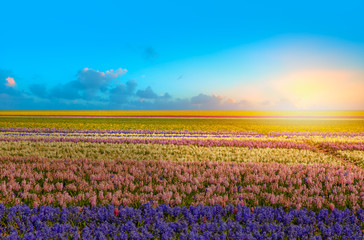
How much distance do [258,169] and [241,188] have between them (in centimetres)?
308

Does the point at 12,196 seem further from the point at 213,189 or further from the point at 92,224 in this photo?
the point at 213,189

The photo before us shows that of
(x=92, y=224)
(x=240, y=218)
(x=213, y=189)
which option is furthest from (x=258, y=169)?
(x=92, y=224)

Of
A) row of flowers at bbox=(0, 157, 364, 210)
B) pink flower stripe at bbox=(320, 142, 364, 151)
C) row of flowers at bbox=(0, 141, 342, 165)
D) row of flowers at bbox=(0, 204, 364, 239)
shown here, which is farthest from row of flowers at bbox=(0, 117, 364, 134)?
row of flowers at bbox=(0, 204, 364, 239)

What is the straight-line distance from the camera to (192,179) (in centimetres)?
946

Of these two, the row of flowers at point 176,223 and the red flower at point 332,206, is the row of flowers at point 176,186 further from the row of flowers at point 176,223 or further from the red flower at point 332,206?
the row of flowers at point 176,223

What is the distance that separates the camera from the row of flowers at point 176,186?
7191 millimetres

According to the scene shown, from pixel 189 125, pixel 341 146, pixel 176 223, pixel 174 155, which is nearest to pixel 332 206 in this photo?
pixel 176 223

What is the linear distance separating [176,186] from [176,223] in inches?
105

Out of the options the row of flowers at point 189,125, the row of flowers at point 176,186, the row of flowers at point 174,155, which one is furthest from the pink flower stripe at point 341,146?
the row of flowers at point 189,125

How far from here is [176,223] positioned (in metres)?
5.80

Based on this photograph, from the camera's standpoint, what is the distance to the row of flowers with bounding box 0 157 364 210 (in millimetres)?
7191

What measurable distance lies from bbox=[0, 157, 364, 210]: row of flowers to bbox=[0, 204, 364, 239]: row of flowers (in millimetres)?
468

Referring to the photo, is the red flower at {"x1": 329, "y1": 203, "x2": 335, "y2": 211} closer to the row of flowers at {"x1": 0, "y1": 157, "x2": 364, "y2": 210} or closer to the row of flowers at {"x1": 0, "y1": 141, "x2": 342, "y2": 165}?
the row of flowers at {"x1": 0, "y1": 157, "x2": 364, "y2": 210}

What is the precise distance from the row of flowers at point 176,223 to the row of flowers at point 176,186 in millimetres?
468
